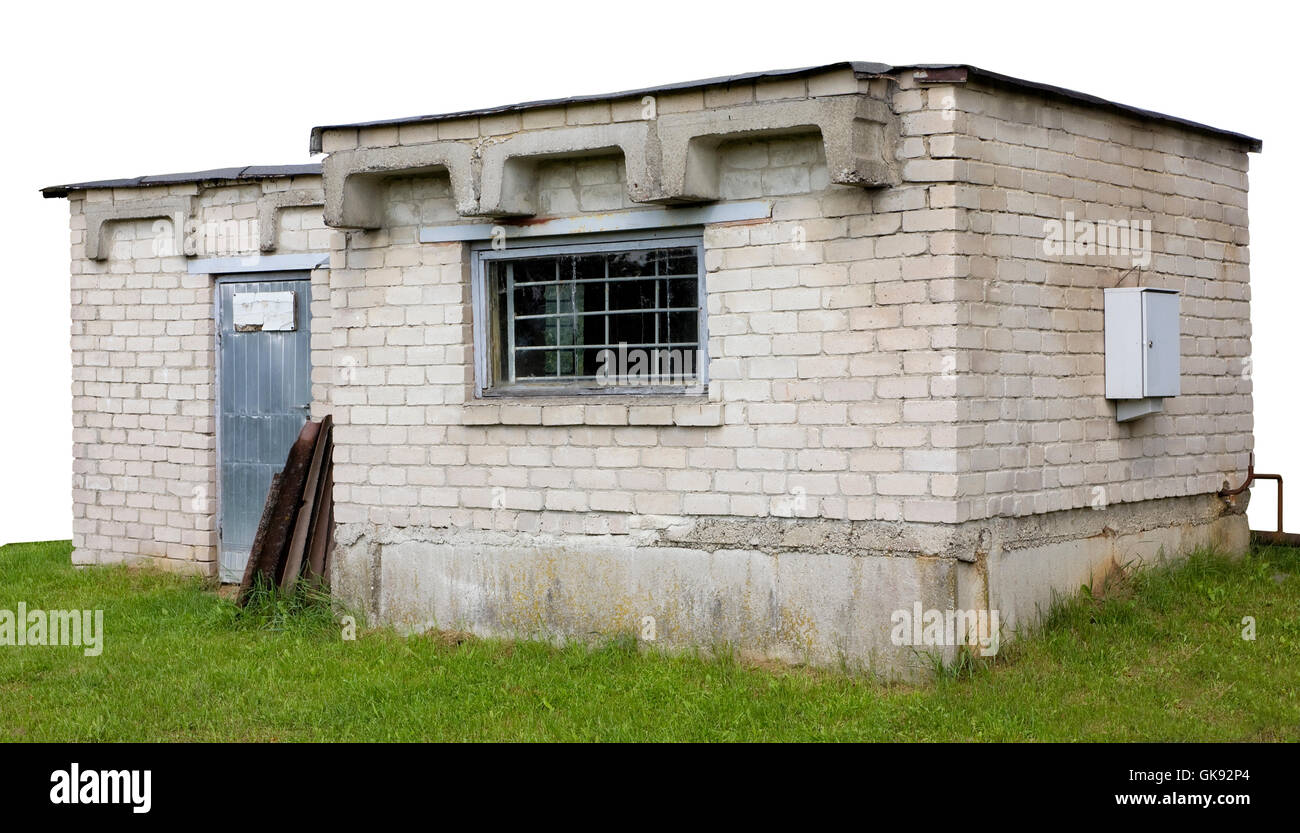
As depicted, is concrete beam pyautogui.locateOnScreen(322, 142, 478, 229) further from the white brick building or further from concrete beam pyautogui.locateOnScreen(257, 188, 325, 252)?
concrete beam pyautogui.locateOnScreen(257, 188, 325, 252)

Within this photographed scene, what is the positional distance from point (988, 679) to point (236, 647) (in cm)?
482

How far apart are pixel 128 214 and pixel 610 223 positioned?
5.68m

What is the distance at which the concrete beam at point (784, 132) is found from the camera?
7961 mm

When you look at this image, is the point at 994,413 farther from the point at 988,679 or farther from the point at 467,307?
the point at 467,307

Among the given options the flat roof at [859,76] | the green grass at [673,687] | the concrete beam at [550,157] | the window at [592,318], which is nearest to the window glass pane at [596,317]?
the window at [592,318]

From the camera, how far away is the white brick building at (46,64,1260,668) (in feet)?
26.9

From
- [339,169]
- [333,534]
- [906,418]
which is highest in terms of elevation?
[339,169]

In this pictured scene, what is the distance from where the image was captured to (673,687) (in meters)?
8.30

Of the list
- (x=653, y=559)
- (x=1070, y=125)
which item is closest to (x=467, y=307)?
(x=653, y=559)

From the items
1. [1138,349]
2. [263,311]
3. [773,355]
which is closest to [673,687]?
[773,355]

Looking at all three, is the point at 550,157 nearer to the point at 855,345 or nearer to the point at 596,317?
the point at 596,317

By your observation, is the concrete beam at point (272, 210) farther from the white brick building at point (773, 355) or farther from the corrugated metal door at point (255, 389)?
the white brick building at point (773, 355)

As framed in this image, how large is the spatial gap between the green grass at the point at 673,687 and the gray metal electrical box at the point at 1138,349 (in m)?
1.15

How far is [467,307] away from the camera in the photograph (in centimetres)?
979
